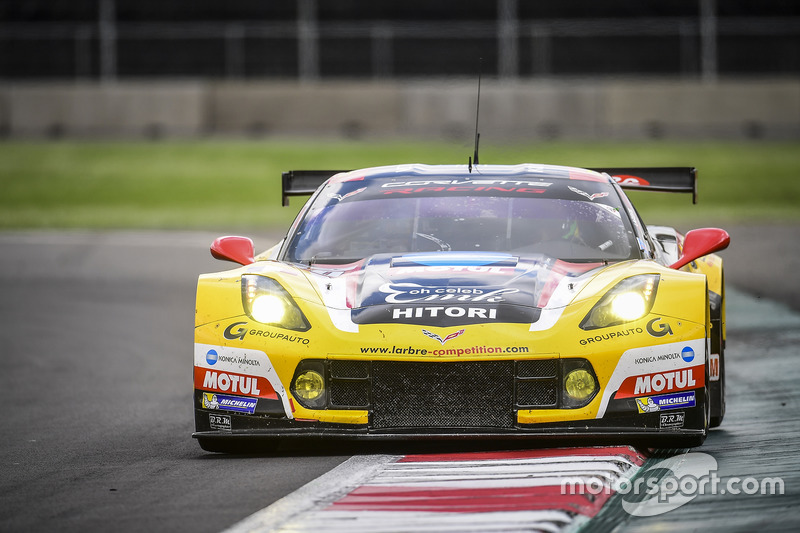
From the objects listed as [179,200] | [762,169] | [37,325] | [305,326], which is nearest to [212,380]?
[305,326]

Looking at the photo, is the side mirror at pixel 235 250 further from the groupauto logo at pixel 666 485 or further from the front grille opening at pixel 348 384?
the groupauto logo at pixel 666 485

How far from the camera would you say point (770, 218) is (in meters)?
21.5

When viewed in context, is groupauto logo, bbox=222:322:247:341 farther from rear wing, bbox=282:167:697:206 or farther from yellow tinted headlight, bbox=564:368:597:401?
rear wing, bbox=282:167:697:206

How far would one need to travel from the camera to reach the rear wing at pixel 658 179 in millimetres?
8320

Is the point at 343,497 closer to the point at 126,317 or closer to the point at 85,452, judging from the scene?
the point at 85,452

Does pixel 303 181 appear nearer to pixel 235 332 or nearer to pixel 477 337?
pixel 235 332

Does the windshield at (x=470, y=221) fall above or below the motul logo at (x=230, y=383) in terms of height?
above

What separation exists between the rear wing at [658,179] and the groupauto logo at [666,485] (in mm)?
2602

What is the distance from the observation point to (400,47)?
1187 inches

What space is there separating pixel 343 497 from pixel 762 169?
22.7 meters

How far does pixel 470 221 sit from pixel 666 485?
2111 millimetres

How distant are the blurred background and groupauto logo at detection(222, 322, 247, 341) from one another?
22.8 metres

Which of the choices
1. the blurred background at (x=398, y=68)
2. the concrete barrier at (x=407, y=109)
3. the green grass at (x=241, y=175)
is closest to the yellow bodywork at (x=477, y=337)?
the green grass at (x=241, y=175)

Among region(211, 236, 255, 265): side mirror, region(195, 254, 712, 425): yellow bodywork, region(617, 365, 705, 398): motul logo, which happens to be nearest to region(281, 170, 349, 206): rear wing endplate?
region(211, 236, 255, 265): side mirror
